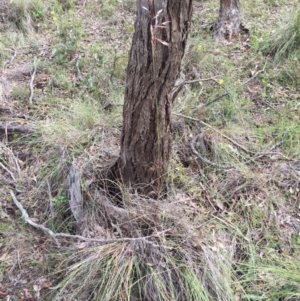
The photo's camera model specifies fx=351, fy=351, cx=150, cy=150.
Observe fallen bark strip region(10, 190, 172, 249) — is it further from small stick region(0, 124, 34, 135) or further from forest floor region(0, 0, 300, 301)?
small stick region(0, 124, 34, 135)

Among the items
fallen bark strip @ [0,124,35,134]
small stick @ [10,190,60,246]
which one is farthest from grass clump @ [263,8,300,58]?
small stick @ [10,190,60,246]

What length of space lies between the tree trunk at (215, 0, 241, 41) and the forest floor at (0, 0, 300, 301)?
0.13 metres

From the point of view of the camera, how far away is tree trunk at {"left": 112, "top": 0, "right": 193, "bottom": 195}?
152 cm

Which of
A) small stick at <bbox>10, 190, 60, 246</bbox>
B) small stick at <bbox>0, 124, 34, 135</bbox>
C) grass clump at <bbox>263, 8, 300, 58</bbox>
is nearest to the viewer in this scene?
small stick at <bbox>10, 190, 60, 246</bbox>

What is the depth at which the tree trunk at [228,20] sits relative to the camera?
3.86m

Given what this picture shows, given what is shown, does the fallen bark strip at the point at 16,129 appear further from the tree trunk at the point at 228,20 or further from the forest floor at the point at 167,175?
the tree trunk at the point at 228,20

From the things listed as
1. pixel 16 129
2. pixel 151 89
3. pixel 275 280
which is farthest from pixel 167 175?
pixel 16 129

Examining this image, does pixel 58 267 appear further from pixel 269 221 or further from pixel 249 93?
pixel 249 93

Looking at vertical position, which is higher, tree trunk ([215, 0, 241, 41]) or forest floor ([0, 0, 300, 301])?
tree trunk ([215, 0, 241, 41])

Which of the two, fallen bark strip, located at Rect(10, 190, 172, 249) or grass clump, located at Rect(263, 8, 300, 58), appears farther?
grass clump, located at Rect(263, 8, 300, 58)

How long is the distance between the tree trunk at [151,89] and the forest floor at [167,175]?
0.17 m

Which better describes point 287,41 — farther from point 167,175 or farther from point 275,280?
point 275,280

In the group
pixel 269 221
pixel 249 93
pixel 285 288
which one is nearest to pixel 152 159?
pixel 269 221

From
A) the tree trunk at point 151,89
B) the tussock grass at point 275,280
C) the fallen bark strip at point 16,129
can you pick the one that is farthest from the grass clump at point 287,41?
the fallen bark strip at point 16,129
